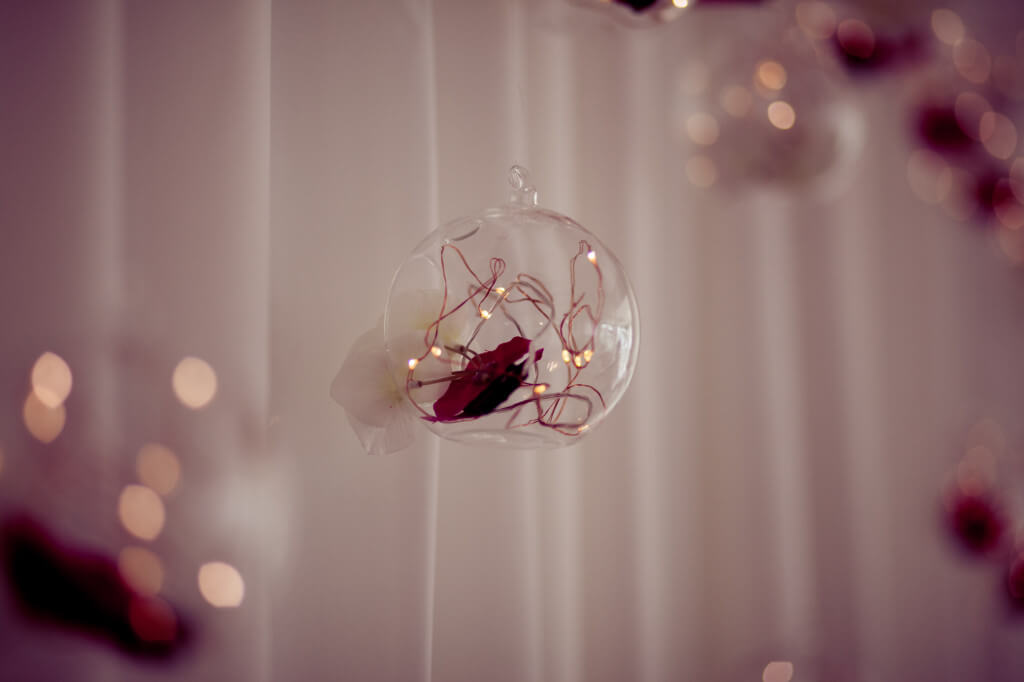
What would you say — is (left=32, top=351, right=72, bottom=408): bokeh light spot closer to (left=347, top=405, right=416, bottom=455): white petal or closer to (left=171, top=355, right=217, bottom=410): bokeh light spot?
(left=171, top=355, right=217, bottom=410): bokeh light spot

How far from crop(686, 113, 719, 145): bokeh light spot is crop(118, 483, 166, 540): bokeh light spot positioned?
3.34ft

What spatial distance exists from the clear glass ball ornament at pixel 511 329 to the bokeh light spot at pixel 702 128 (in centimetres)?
49

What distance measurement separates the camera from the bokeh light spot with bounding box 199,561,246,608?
0.89 meters

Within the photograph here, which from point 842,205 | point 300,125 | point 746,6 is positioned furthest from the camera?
point 842,205

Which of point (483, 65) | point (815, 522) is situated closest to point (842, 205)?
point (815, 522)

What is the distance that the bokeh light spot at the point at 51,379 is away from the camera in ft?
2.69

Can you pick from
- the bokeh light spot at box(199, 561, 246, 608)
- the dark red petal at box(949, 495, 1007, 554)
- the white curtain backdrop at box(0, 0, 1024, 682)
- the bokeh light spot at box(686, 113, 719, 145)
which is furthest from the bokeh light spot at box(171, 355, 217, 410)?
the dark red petal at box(949, 495, 1007, 554)

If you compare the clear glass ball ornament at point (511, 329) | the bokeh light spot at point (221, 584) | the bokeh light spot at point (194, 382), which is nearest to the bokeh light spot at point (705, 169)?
the clear glass ball ornament at point (511, 329)

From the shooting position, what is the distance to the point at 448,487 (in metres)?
1.11

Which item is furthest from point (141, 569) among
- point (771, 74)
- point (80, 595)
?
point (771, 74)

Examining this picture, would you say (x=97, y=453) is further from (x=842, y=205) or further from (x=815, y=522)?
(x=842, y=205)

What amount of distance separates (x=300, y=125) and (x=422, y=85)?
21 centimetres

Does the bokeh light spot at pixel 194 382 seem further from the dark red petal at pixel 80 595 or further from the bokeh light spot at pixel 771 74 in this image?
the bokeh light spot at pixel 771 74

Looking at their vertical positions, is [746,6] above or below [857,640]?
above
